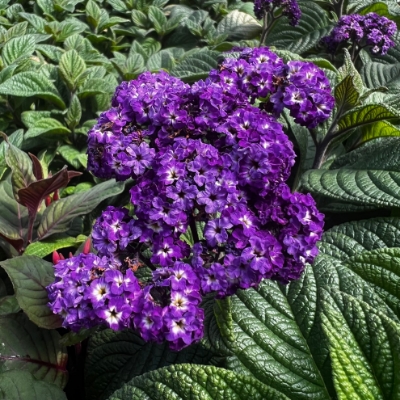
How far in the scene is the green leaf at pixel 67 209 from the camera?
1514 millimetres

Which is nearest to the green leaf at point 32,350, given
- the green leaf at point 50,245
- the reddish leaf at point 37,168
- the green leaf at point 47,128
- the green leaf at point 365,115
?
the green leaf at point 50,245

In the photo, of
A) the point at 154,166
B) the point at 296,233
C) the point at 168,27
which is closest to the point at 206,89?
the point at 154,166

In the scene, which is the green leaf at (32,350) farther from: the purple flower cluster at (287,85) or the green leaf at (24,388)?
the purple flower cluster at (287,85)

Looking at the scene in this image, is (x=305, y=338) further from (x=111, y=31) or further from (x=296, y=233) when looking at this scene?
(x=111, y=31)

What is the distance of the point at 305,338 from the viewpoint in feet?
3.42

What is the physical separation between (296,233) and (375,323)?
284mm

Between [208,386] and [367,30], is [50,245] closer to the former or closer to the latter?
[208,386]

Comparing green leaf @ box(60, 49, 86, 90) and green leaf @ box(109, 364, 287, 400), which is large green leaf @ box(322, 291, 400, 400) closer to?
green leaf @ box(109, 364, 287, 400)

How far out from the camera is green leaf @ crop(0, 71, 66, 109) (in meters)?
2.00

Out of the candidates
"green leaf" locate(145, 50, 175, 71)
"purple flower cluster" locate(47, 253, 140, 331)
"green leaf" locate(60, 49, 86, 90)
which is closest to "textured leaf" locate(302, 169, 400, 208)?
"purple flower cluster" locate(47, 253, 140, 331)

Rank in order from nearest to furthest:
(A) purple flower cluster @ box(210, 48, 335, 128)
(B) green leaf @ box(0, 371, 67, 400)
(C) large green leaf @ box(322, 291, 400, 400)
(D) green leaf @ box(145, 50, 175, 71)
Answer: (C) large green leaf @ box(322, 291, 400, 400) → (B) green leaf @ box(0, 371, 67, 400) → (A) purple flower cluster @ box(210, 48, 335, 128) → (D) green leaf @ box(145, 50, 175, 71)

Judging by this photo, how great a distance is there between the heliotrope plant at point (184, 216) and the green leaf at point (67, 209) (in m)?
0.36

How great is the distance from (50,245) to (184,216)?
689 millimetres

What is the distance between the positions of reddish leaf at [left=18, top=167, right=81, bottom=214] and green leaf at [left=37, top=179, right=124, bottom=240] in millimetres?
58
